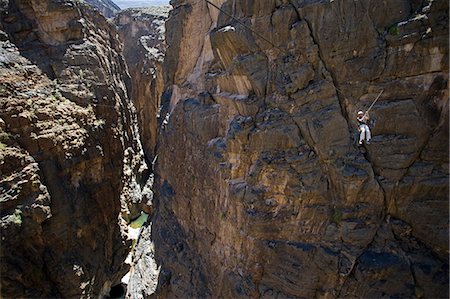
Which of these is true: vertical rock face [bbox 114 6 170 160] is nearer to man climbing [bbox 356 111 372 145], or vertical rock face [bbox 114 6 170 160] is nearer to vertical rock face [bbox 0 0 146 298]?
vertical rock face [bbox 0 0 146 298]

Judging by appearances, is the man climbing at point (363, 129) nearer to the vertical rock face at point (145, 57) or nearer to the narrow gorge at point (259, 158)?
the narrow gorge at point (259, 158)

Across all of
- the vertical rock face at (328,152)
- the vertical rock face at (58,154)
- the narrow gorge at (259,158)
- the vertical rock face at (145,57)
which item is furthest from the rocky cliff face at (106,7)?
the vertical rock face at (328,152)

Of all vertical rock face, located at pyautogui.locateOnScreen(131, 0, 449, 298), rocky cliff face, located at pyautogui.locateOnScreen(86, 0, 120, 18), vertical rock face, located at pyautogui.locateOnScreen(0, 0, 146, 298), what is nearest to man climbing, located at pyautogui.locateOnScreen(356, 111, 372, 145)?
vertical rock face, located at pyautogui.locateOnScreen(131, 0, 449, 298)

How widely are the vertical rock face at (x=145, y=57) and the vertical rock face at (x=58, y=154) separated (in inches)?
462

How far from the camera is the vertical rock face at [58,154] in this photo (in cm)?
1402

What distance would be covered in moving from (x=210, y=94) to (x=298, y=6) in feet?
13.8

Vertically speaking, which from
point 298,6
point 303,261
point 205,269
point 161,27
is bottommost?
point 205,269

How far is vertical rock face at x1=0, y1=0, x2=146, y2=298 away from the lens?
14023mm

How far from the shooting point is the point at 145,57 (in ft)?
117

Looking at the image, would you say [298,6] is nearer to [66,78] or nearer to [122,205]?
[66,78]

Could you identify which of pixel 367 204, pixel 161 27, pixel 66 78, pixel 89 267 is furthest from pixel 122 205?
pixel 161 27

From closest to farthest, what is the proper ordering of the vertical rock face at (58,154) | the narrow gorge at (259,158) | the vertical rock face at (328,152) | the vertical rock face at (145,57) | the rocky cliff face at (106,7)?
the vertical rock face at (328,152), the narrow gorge at (259,158), the vertical rock face at (58,154), the vertical rock face at (145,57), the rocky cliff face at (106,7)

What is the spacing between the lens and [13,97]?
1506 cm

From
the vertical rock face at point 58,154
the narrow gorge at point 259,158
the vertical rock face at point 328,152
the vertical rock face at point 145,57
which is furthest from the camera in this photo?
the vertical rock face at point 145,57
